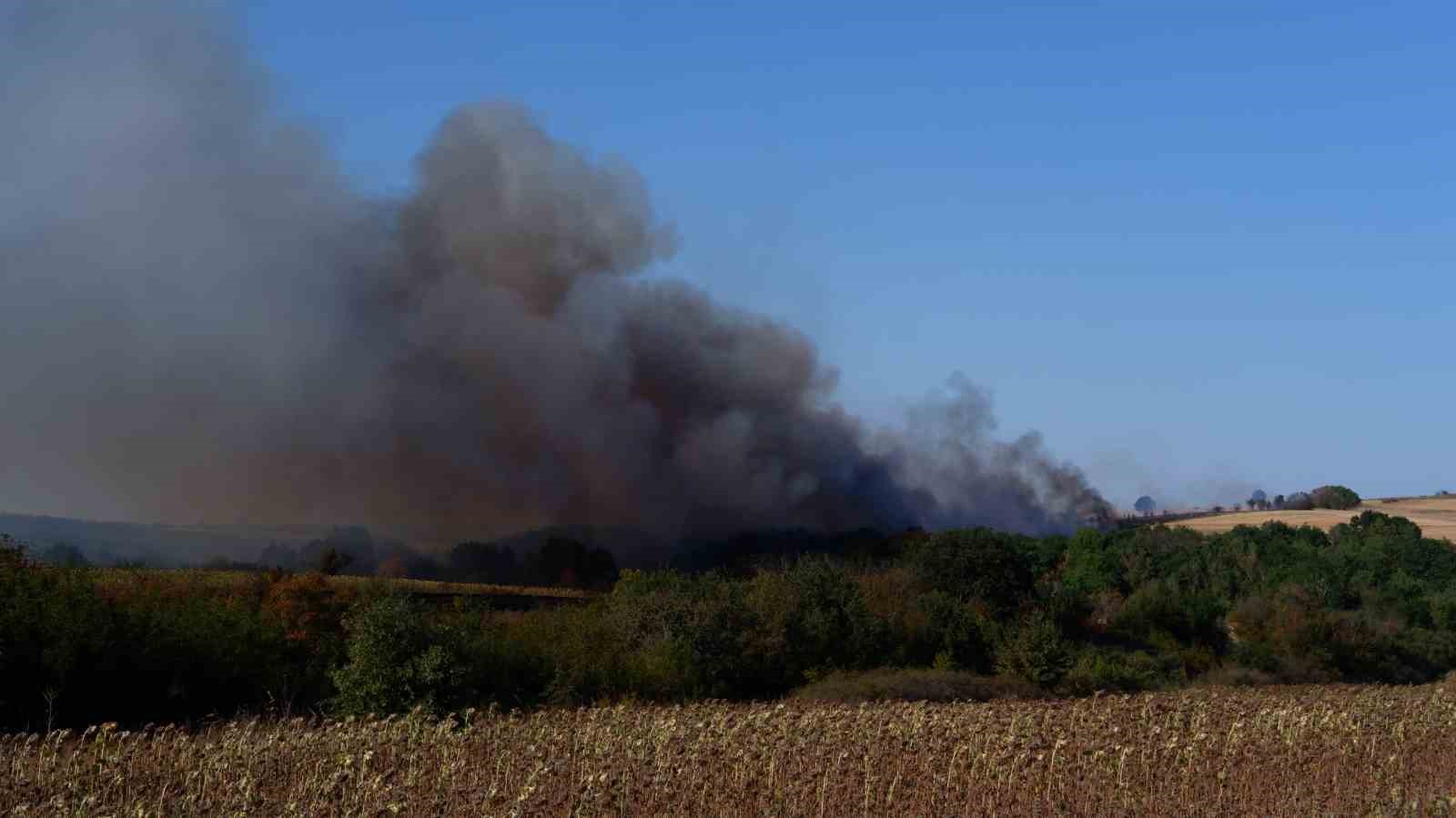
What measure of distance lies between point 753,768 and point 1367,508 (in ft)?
362

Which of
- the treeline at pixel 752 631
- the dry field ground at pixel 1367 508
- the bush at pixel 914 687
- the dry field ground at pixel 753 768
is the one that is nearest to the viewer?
the dry field ground at pixel 753 768

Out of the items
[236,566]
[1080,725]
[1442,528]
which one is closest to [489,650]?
[1080,725]

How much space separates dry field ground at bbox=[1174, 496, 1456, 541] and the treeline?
24063 mm

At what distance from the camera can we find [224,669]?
27719mm

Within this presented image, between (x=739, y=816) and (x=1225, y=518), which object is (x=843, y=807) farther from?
(x=1225, y=518)

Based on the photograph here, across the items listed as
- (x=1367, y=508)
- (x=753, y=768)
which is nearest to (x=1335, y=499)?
(x=1367, y=508)

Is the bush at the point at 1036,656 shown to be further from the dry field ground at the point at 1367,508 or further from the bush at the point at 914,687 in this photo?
the dry field ground at the point at 1367,508

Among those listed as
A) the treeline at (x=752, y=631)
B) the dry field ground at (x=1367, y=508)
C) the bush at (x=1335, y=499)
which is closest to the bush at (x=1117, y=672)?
the treeline at (x=752, y=631)

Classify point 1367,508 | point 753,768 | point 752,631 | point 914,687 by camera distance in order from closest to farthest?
point 753,768
point 914,687
point 752,631
point 1367,508

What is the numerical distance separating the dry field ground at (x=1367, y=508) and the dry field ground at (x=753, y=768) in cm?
7829

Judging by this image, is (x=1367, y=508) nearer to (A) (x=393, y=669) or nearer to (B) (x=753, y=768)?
(A) (x=393, y=669)

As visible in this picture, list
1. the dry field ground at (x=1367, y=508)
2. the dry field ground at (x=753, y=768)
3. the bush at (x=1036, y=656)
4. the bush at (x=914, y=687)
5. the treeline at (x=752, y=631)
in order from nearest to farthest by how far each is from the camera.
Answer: the dry field ground at (x=753, y=768) < the treeline at (x=752, y=631) < the bush at (x=914, y=687) < the bush at (x=1036, y=656) < the dry field ground at (x=1367, y=508)

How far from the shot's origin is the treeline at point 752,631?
2652 cm

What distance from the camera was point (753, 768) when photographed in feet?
55.2
